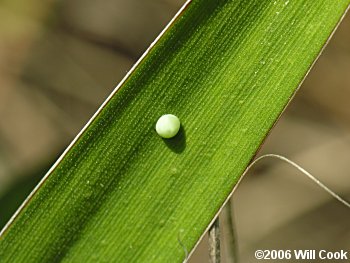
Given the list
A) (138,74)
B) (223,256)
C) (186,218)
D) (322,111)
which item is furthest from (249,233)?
(138,74)

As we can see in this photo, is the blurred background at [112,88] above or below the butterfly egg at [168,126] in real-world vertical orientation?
above

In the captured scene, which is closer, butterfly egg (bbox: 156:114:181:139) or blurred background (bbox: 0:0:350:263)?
butterfly egg (bbox: 156:114:181:139)

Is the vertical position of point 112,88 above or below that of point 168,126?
above

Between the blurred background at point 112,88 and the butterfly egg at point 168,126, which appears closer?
the butterfly egg at point 168,126

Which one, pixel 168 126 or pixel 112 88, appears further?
pixel 112 88

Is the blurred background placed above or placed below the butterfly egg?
above
